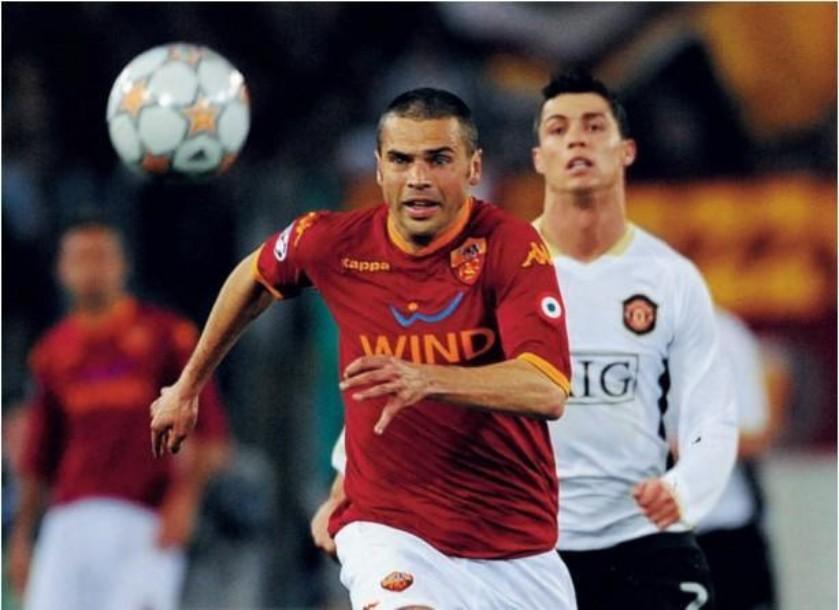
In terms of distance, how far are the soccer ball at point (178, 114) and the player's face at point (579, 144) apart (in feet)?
3.95

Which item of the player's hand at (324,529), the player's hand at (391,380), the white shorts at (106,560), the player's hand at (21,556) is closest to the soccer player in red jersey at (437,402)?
the player's hand at (324,529)

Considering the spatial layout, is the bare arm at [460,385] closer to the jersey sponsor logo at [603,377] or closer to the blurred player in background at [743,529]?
the jersey sponsor logo at [603,377]

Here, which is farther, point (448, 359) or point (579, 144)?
point (579, 144)

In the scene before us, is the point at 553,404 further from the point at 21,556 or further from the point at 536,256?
the point at 21,556

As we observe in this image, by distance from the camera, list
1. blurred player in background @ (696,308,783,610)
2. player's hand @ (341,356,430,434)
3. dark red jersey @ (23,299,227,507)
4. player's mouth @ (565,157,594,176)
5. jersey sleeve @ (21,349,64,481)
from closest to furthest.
Answer: player's hand @ (341,356,430,434), player's mouth @ (565,157,594,176), blurred player in background @ (696,308,783,610), dark red jersey @ (23,299,227,507), jersey sleeve @ (21,349,64,481)

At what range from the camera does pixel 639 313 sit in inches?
254

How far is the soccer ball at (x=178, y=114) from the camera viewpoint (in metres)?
6.97

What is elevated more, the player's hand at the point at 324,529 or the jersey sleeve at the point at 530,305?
the jersey sleeve at the point at 530,305

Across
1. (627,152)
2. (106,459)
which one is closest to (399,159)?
(627,152)

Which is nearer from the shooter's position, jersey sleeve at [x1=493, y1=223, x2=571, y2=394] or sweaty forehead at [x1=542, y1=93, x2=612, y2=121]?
jersey sleeve at [x1=493, y1=223, x2=571, y2=394]

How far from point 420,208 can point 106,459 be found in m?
4.67

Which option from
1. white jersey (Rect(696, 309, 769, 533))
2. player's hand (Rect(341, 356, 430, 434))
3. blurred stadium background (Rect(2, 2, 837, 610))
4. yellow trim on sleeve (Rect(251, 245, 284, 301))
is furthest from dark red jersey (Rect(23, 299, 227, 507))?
player's hand (Rect(341, 356, 430, 434))

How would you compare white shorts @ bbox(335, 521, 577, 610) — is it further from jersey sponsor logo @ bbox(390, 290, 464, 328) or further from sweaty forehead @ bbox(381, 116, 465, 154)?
sweaty forehead @ bbox(381, 116, 465, 154)

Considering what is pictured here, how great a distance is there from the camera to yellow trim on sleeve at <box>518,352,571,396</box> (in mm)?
5145
